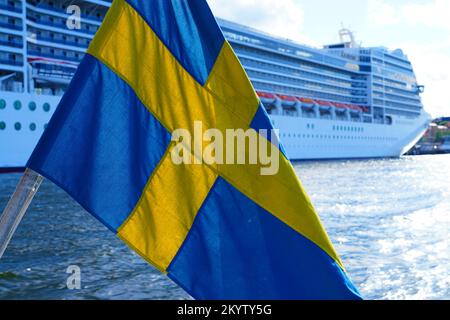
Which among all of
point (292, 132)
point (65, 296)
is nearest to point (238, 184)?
point (65, 296)

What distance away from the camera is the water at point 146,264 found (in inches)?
291

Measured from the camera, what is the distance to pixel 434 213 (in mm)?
15891

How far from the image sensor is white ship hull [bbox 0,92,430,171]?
2559 cm

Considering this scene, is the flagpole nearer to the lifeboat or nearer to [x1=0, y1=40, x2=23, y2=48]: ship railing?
[x1=0, y1=40, x2=23, y2=48]: ship railing

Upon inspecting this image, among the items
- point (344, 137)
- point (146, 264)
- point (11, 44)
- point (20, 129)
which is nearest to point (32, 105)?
point (20, 129)

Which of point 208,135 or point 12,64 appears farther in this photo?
point 12,64

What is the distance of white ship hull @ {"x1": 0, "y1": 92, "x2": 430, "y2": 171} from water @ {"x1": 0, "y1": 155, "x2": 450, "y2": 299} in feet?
29.6

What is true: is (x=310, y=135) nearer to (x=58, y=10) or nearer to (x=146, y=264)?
(x=58, y=10)

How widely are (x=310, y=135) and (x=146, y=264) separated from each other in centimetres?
4037

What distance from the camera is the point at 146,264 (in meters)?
8.66

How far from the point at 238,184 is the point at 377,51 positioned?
67.0m

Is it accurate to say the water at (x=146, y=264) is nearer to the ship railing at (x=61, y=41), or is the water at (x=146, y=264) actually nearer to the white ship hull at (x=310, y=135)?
the white ship hull at (x=310, y=135)

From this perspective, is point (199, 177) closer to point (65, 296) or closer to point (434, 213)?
point (65, 296)
